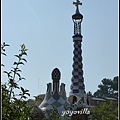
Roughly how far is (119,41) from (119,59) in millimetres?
78

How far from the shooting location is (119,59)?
1399 mm

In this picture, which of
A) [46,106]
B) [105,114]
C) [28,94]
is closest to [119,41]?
[28,94]

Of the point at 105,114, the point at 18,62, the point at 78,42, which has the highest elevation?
the point at 78,42

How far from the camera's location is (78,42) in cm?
1373

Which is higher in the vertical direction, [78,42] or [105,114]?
[78,42]

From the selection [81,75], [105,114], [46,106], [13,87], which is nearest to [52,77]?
[46,106]

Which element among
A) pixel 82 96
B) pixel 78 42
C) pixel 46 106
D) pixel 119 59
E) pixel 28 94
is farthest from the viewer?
pixel 78 42

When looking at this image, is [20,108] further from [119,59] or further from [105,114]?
[105,114]

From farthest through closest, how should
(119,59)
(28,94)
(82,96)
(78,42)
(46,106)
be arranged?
(78,42) → (82,96) → (46,106) → (28,94) → (119,59)

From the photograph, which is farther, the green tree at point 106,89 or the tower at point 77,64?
the green tree at point 106,89

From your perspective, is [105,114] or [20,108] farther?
[105,114]

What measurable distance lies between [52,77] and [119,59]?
34.8ft

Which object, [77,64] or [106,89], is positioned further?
[106,89]

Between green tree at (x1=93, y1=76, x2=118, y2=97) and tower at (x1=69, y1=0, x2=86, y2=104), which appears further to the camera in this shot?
green tree at (x1=93, y1=76, x2=118, y2=97)
